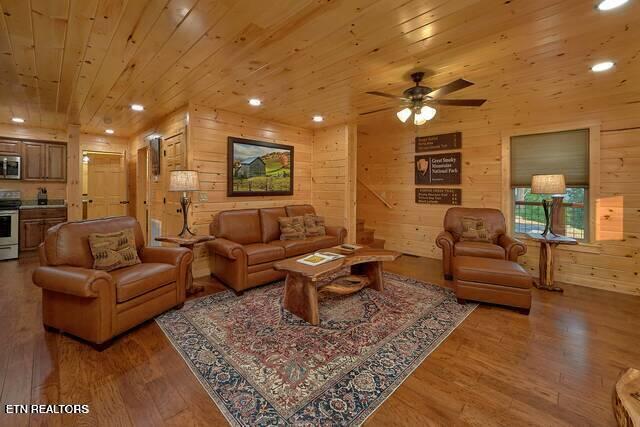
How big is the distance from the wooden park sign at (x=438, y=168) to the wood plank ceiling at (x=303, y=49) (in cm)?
128

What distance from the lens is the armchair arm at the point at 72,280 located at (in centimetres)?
207

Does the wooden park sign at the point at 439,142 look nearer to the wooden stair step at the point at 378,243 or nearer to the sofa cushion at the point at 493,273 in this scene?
the wooden stair step at the point at 378,243

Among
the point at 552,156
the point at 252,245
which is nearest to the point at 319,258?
the point at 252,245

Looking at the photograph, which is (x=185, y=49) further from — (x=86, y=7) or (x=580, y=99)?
(x=580, y=99)

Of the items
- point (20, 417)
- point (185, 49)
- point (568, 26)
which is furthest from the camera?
point (185, 49)

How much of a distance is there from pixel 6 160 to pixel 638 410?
26.3 ft

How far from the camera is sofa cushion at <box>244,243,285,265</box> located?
11.2 ft

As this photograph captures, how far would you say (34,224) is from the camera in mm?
5102

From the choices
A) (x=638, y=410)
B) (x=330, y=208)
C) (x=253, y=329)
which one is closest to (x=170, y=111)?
(x=330, y=208)

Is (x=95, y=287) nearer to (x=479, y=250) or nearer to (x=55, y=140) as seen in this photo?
(x=479, y=250)

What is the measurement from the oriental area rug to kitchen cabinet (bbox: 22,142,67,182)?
193 inches

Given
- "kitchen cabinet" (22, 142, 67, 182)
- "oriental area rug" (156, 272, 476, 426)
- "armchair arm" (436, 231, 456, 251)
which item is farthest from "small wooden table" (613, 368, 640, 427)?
"kitchen cabinet" (22, 142, 67, 182)

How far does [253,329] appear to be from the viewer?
252 centimetres

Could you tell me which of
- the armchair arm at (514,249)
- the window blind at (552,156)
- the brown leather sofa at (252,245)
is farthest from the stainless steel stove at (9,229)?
the window blind at (552,156)
